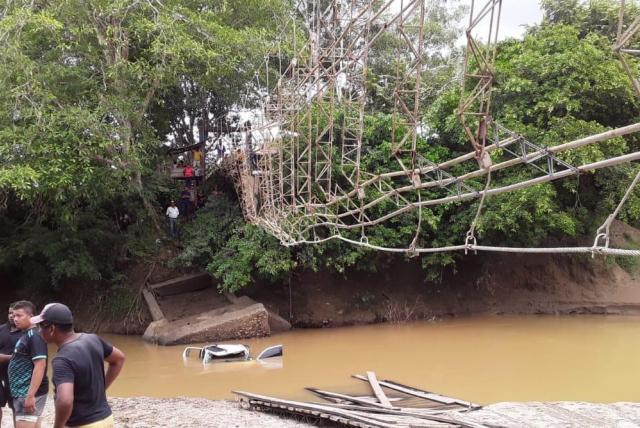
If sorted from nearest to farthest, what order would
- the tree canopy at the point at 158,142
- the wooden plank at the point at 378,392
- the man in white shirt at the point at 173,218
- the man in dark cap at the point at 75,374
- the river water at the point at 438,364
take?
the man in dark cap at the point at 75,374 < the wooden plank at the point at 378,392 < the river water at the point at 438,364 < the tree canopy at the point at 158,142 < the man in white shirt at the point at 173,218

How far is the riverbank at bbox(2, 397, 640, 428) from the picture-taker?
5000 mm

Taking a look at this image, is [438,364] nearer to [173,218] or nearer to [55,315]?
[173,218]

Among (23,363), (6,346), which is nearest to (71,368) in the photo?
(23,363)

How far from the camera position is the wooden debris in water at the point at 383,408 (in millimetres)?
4688

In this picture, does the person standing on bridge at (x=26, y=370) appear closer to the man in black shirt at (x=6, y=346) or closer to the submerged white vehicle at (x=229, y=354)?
the man in black shirt at (x=6, y=346)

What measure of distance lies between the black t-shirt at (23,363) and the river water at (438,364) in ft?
13.0

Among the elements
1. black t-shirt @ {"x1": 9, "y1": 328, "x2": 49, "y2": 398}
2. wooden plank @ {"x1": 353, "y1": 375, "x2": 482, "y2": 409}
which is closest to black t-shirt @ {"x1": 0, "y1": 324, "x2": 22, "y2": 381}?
black t-shirt @ {"x1": 9, "y1": 328, "x2": 49, "y2": 398}

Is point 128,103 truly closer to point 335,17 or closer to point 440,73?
point 335,17

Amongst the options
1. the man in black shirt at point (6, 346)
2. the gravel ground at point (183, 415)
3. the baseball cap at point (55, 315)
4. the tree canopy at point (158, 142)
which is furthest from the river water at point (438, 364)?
the baseball cap at point (55, 315)

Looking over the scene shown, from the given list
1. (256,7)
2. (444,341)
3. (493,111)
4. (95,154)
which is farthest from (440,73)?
(95,154)

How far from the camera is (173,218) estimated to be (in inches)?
482

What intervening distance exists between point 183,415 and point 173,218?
7.31m

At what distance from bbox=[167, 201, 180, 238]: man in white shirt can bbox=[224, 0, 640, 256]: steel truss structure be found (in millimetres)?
1460

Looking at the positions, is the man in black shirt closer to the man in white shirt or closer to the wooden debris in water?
the wooden debris in water
